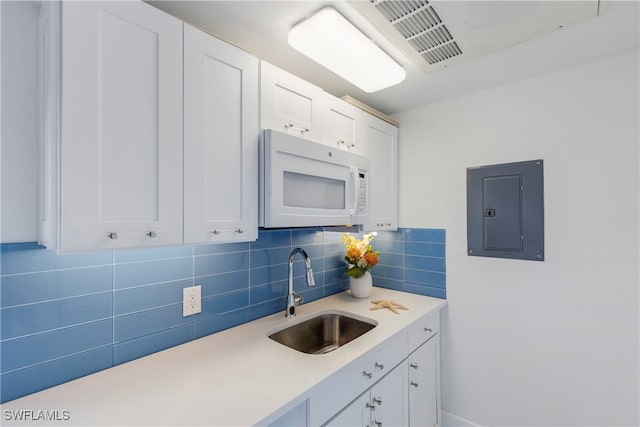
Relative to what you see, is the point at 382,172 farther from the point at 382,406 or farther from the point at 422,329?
the point at 382,406

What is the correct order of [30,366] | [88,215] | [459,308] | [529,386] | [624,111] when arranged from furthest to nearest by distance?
1. [459,308]
2. [529,386]
3. [624,111]
4. [30,366]
5. [88,215]

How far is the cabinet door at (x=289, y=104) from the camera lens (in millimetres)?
1355

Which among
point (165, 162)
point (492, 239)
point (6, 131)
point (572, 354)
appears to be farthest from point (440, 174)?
point (6, 131)

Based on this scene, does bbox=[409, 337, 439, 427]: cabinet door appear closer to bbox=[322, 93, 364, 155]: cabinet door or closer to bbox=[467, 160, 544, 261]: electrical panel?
bbox=[467, 160, 544, 261]: electrical panel

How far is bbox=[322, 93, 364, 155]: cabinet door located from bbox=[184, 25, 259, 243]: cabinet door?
48cm

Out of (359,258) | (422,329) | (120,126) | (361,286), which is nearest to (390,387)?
(422,329)

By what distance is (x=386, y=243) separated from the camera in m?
2.39

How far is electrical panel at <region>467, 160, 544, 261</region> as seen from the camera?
68.2 inches

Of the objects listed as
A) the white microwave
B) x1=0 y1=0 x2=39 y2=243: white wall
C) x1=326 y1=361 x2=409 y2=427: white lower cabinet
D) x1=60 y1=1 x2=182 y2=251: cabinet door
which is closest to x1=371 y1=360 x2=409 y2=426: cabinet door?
x1=326 y1=361 x2=409 y2=427: white lower cabinet

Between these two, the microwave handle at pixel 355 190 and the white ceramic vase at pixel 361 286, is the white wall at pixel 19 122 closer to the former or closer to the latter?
the microwave handle at pixel 355 190

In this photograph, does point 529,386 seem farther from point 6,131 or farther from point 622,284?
point 6,131

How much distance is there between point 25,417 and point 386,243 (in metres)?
2.07

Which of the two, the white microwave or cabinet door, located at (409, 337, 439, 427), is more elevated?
the white microwave

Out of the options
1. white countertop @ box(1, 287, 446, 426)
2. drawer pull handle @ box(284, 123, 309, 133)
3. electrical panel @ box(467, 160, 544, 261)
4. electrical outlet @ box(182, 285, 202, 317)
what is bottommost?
white countertop @ box(1, 287, 446, 426)
